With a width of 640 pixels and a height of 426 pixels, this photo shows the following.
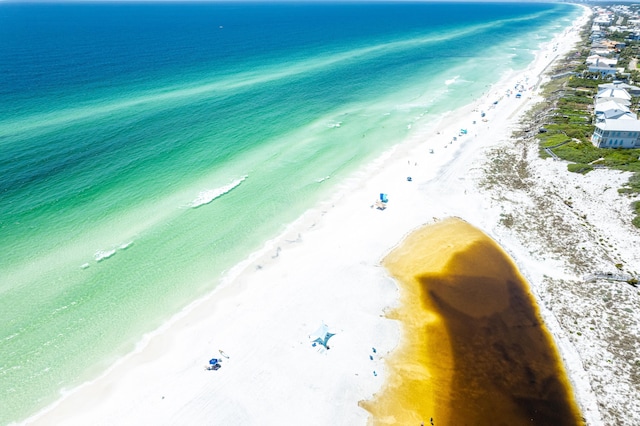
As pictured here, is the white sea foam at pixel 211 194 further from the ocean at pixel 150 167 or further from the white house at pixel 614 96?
the white house at pixel 614 96

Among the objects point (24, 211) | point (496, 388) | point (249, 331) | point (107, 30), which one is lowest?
point (496, 388)

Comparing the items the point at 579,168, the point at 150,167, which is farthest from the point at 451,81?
the point at 150,167

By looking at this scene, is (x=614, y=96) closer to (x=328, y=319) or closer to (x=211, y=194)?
(x=328, y=319)

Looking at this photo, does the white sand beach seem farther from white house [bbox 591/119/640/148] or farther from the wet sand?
white house [bbox 591/119/640/148]

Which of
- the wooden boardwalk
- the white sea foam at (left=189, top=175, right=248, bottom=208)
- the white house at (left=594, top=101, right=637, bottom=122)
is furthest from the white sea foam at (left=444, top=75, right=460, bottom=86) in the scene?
the wooden boardwalk

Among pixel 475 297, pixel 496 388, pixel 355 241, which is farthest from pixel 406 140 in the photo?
pixel 496 388

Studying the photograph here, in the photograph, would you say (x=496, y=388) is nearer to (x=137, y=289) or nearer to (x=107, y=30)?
(x=137, y=289)

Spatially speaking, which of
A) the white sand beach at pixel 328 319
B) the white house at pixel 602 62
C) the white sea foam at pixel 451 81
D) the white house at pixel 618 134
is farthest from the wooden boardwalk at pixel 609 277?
the white house at pixel 602 62
